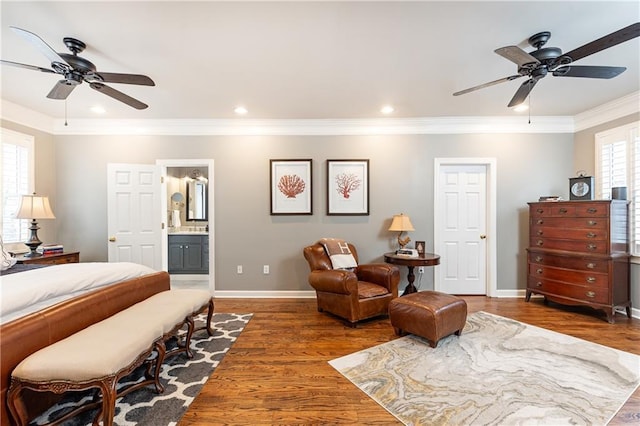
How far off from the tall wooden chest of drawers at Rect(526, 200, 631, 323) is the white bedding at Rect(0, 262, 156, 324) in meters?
4.87

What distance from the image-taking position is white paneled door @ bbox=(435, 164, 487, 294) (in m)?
4.21

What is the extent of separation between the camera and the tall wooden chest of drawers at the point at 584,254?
10.3ft

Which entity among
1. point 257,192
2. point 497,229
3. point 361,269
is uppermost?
point 257,192

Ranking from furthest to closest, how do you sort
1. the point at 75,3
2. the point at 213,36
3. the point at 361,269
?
the point at 361,269, the point at 213,36, the point at 75,3

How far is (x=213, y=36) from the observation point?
2.14m

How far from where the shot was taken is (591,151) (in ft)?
12.6

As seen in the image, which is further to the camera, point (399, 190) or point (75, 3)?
point (399, 190)

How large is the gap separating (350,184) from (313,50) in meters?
2.13

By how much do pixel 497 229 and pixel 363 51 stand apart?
131 inches

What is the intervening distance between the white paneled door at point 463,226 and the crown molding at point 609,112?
140 centimetres

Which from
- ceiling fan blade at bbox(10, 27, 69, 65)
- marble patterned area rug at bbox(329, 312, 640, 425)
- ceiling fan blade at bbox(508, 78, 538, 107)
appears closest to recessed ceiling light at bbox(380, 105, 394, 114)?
ceiling fan blade at bbox(508, 78, 538, 107)

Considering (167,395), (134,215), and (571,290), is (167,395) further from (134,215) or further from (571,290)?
(571,290)

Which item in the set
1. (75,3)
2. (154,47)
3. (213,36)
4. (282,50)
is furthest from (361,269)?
(75,3)

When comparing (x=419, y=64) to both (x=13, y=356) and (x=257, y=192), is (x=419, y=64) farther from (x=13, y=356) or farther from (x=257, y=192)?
(x=13, y=356)
